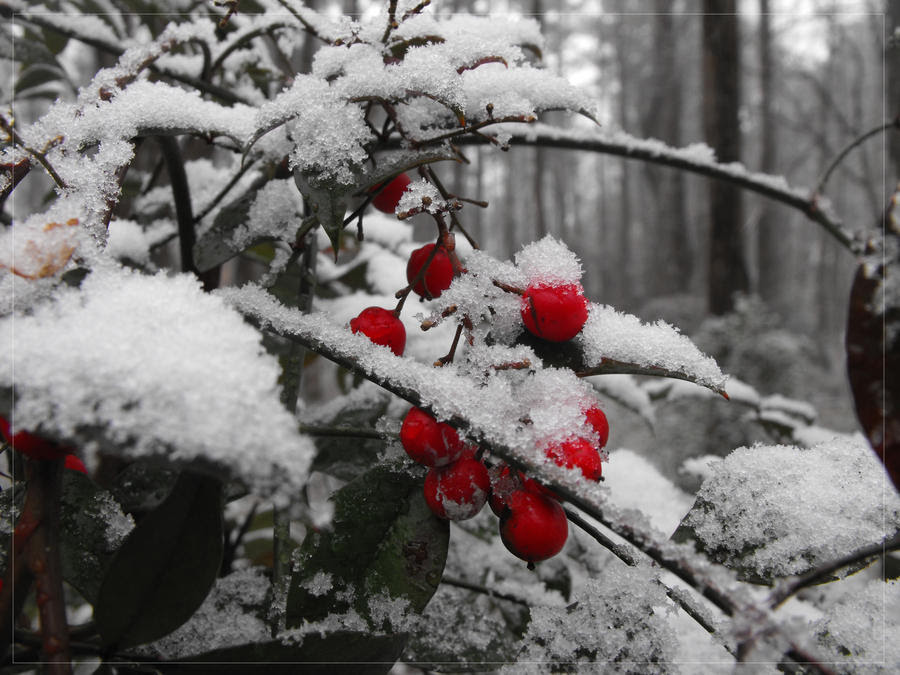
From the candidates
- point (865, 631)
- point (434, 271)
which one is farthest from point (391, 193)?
point (865, 631)

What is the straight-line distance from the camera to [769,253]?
10.1m

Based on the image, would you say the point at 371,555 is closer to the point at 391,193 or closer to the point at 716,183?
the point at 391,193

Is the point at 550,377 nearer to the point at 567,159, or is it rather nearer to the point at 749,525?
the point at 749,525

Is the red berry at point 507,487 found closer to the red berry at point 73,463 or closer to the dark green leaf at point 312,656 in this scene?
the dark green leaf at point 312,656

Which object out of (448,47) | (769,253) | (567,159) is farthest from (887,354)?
(567,159)

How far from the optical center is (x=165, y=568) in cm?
38

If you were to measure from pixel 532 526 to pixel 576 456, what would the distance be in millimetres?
67

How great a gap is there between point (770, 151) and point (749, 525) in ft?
40.4

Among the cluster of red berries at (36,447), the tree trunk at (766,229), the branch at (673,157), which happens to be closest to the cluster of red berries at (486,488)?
the cluster of red berries at (36,447)

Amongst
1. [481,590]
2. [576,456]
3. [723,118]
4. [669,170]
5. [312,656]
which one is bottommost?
[481,590]

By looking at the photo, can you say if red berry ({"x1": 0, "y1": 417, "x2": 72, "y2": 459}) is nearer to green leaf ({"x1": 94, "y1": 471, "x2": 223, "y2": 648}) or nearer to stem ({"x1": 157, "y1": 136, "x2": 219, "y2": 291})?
green leaf ({"x1": 94, "y1": 471, "x2": 223, "y2": 648})

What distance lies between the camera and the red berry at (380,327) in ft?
1.68

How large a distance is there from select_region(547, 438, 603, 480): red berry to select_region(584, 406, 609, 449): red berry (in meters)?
0.04

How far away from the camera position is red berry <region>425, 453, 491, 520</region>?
45 centimetres
